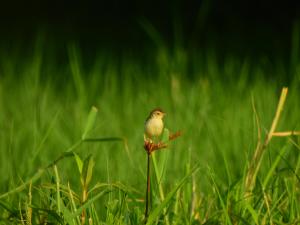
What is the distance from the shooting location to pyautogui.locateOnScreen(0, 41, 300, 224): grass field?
2.05m

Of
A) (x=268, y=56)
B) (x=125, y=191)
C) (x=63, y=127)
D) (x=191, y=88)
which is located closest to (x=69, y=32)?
(x=268, y=56)

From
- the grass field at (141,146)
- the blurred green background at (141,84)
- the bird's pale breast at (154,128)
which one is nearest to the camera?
the bird's pale breast at (154,128)

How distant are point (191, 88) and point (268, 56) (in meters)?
1.21

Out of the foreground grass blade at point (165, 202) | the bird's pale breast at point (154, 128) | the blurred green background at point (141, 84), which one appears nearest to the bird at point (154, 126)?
the bird's pale breast at point (154, 128)

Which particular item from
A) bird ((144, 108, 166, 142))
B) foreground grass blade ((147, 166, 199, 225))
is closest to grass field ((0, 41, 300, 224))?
foreground grass blade ((147, 166, 199, 225))

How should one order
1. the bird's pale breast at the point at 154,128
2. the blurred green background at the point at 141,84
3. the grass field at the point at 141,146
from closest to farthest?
the bird's pale breast at the point at 154,128
the grass field at the point at 141,146
the blurred green background at the point at 141,84

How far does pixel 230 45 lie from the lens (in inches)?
222

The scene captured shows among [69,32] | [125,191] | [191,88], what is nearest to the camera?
→ [125,191]

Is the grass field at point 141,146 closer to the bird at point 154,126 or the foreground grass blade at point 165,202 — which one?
the foreground grass blade at point 165,202

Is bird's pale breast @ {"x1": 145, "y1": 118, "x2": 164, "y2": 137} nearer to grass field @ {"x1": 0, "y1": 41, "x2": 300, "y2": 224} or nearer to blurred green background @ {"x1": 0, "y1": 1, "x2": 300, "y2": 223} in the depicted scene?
grass field @ {"x1": 0, "y1": 41, "x2": 300, "y2": 224}

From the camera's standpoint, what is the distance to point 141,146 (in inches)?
123

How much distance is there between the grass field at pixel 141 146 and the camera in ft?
6.74

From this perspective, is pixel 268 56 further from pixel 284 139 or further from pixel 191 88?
pixel 284 139

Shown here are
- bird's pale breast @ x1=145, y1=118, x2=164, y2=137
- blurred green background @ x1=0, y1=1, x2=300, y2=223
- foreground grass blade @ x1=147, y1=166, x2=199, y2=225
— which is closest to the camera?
bird's pale breast @ x1=145, y1=118, x2=164, y2=137
